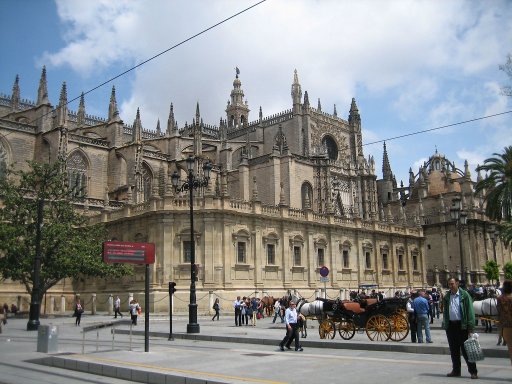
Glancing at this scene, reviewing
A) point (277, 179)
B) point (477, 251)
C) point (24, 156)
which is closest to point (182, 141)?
point (277, 179)

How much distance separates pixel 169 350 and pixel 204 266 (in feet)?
55.9

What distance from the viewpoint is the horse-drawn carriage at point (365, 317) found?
15219 millimetres

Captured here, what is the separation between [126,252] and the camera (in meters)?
12.5

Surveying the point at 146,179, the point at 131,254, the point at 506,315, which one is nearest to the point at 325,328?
the point at 131,254

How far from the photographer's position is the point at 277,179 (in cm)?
5125

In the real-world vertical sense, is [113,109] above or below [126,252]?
above

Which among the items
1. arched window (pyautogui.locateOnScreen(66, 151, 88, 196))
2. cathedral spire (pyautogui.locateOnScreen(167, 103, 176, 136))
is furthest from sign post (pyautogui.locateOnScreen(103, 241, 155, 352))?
cathedral spire (pyautogui.locateOnScreen(167, 103, 176, 136))

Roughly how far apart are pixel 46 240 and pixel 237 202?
450 inches

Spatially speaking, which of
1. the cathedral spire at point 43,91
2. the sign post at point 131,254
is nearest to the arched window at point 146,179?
the cathedral spire at point 43,91

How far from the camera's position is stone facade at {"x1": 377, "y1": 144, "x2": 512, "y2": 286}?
61009 mm

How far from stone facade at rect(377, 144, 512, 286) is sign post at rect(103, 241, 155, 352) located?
154 ft

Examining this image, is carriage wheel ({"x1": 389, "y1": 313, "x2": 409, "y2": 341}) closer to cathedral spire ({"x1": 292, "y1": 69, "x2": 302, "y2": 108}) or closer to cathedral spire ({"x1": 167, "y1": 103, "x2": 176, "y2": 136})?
cathedral spire ({"x1": 167, "y1": 103, "x2": 176, "y2": 136})

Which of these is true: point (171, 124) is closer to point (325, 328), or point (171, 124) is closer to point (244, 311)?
point (244, 311)

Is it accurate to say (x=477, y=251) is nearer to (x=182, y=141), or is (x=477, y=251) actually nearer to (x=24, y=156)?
(x=182, y=141)
